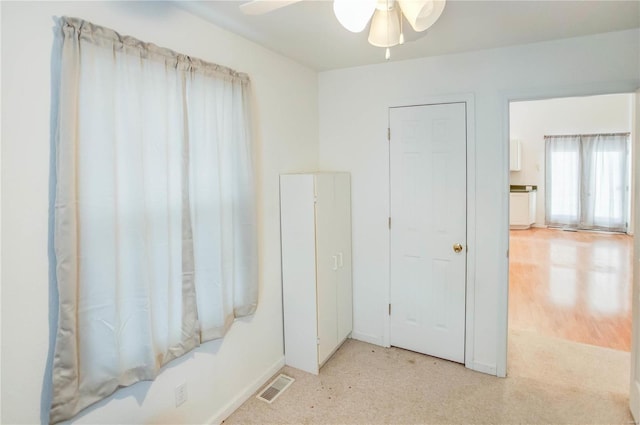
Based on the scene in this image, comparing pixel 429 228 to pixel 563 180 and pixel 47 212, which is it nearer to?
pixel 47 212

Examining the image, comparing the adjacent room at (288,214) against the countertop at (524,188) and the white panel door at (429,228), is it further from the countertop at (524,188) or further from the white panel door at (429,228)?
the countertop at (524,188)

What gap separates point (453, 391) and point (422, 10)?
2.46 m

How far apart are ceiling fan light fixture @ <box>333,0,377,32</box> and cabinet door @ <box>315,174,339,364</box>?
1.47 meters

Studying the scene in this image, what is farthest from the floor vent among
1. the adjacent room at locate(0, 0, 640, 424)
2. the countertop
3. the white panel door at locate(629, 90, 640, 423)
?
the countertop

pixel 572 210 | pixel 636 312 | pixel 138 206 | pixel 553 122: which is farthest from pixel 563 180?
pixel 138 206

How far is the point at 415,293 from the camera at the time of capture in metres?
3.06

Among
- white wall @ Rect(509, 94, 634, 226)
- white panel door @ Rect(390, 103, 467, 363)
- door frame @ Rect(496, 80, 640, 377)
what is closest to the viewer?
door frame @ Rect(496, 80, 640, 377)

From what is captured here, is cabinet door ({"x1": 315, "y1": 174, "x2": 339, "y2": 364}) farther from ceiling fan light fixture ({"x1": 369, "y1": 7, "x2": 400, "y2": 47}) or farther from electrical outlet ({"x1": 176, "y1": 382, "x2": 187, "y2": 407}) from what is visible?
ceiling fan light fixture ({"x1": 369, "y1": 7, "x2": 400, "y2": 47})

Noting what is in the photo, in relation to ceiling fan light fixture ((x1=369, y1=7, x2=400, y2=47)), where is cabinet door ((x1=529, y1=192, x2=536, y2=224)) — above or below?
below

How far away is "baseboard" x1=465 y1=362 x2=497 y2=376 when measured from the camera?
2.72m

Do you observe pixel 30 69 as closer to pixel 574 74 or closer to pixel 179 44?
pixel 179 44

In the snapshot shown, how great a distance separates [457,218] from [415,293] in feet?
2.47

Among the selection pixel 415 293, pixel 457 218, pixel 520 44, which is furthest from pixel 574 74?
pixel 415 293

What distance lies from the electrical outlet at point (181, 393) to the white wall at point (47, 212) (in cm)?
3
